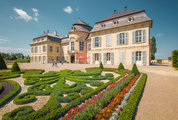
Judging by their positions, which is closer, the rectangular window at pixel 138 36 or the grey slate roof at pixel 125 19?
the grey slate roof at pixel 125 19

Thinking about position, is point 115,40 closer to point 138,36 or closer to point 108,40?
point 108,40

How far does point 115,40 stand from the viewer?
1755cm

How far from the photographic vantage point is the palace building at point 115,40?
1484 centimetres

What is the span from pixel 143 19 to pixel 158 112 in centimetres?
1709

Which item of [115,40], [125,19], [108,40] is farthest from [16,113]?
[125,19]

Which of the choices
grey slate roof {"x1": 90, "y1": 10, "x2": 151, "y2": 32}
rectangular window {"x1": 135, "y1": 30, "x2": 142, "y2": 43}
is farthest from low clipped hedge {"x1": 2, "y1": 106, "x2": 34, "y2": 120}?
grey slate roof {"x1": 90, "y1": 10, "x2": 151, "y2": 32}

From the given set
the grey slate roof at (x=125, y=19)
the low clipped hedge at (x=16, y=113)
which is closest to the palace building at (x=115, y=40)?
the grey slate roof at (x=125, y=19)

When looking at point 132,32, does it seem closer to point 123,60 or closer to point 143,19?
point 143,19

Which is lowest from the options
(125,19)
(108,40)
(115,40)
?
(115,40)

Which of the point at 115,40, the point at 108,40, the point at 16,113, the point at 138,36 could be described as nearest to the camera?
the point at 16,113

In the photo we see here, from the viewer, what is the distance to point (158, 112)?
2574mm

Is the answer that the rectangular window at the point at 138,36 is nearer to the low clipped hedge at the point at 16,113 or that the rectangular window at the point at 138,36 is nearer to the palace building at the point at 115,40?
the palace building at the point at 115,40

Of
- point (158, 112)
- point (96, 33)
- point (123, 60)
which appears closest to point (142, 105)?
point (158, 112)

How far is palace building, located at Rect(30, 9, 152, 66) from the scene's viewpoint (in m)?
14.8
